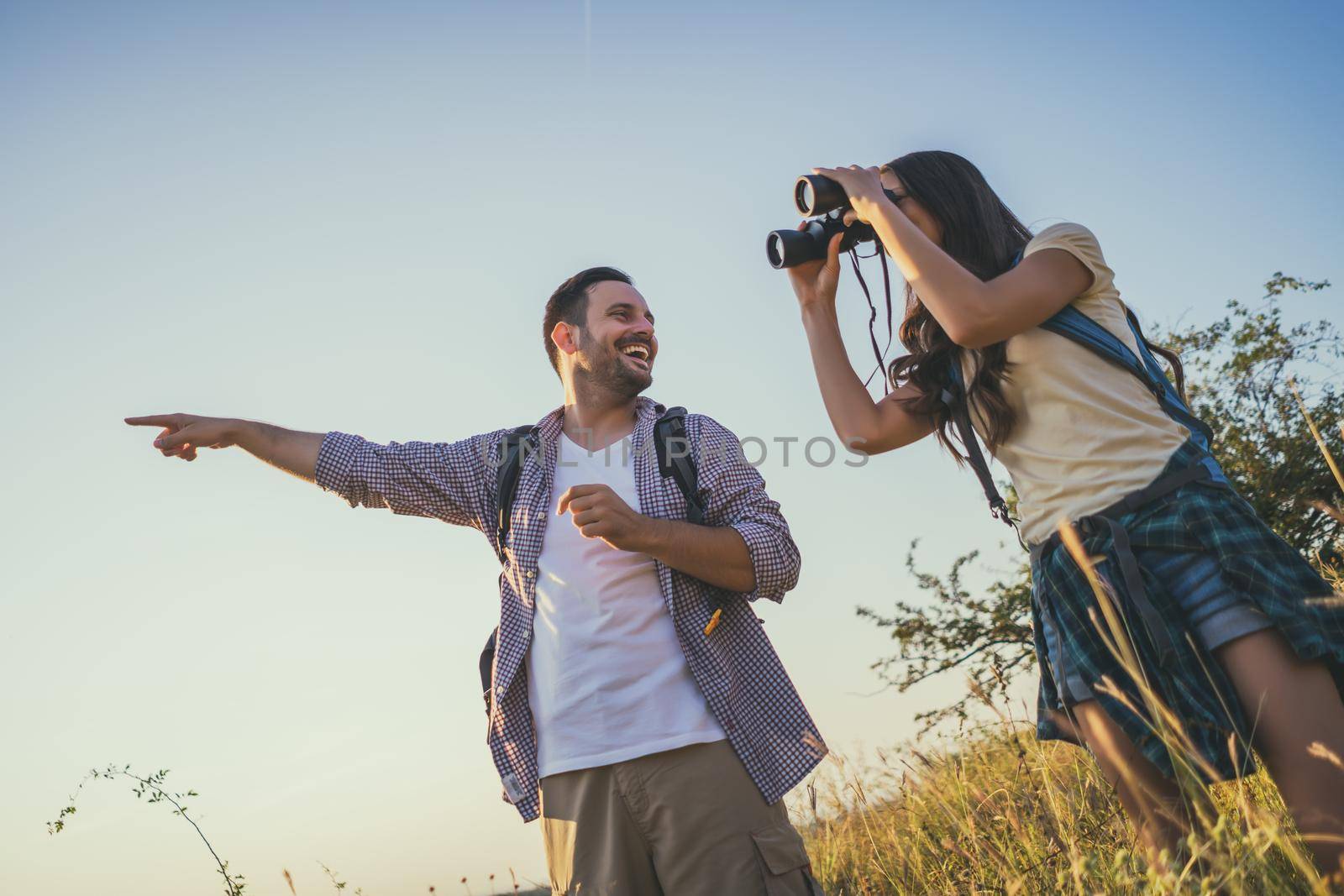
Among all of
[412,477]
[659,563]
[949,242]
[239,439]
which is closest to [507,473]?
[412,477]

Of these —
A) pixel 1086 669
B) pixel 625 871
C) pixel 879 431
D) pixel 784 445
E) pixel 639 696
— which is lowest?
pixel 625 871

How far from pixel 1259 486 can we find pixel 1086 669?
8.10m

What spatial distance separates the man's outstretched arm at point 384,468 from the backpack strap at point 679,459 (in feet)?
1.68

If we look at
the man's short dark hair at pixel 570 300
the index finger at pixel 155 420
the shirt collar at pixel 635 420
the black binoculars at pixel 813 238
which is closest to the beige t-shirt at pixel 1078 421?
the black binoculars at pixel 813 238

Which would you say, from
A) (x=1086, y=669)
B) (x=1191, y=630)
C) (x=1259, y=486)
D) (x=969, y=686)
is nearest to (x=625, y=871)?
(x=969, y=686)

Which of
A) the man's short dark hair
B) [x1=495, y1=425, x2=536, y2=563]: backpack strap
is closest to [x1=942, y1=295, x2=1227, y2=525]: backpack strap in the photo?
[x1=495, y1=425, x2=536, y2=563]: backpack strap

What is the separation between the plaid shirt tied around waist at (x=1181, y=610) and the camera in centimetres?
144

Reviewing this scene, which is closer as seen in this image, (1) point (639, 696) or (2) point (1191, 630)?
(2) point (1191, 630)

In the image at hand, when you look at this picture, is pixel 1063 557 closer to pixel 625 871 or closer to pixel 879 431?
pixel 879 431

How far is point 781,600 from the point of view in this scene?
2.52 meters

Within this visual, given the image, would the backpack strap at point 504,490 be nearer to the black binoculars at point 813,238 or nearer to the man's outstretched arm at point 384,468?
the man's outstretched arm at point 384,468

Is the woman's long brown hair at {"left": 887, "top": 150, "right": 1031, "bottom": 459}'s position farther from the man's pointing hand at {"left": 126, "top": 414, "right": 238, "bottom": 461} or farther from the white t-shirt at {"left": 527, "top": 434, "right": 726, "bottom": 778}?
the man's pointing hand at {"left": 126, "top": 414, "right": 238, "bottom": 461}

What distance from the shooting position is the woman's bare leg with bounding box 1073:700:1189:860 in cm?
159

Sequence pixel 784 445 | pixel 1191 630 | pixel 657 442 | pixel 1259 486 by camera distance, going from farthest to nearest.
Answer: pixel 1259 486
pixel 784 445
pixel 657 442
pixel 1191 630
